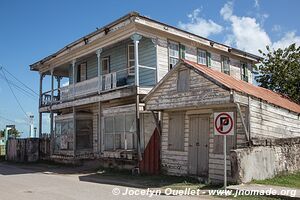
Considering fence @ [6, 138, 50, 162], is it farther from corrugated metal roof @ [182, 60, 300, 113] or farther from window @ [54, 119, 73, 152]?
corrugated metal roof @ [182, 60, 300, 113]

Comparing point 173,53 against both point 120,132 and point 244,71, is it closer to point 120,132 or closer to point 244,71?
point 120,132

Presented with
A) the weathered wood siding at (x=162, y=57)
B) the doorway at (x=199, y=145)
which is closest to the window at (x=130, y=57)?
the weathered wood siding at (x=162, y=57)

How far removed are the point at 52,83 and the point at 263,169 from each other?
17.2m

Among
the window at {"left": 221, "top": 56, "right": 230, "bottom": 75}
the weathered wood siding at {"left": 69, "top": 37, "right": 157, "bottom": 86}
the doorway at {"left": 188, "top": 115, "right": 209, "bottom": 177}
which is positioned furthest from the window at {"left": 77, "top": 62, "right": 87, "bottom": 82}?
the doorway at {"left": 188, "top": 115, "right": 209, "bottom": 177}

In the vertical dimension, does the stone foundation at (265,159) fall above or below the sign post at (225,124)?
below

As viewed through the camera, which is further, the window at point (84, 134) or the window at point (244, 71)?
the window at point (244, 71)

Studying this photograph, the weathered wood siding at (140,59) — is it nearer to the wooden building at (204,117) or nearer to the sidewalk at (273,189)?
the wooden building at (204,117)

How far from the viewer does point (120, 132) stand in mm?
17750

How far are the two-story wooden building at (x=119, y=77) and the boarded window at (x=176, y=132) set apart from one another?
1.72m

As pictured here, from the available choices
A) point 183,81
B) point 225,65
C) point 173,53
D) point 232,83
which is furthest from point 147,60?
point 232,83

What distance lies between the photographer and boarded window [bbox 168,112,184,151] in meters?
14.1

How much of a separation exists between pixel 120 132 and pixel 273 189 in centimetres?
916

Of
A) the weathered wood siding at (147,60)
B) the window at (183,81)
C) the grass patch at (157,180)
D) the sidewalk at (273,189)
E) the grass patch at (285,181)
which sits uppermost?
the weathered wood siding at (147,60)

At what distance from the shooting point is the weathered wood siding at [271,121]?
1224 cm
